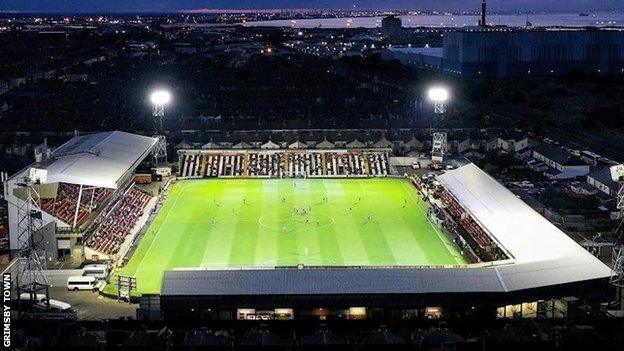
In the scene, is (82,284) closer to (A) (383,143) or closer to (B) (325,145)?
(B) (325,145)

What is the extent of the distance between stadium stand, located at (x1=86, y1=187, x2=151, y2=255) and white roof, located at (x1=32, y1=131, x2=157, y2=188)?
85cm

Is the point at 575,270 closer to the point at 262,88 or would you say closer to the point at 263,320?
the point at 263,320

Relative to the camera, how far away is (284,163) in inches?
934

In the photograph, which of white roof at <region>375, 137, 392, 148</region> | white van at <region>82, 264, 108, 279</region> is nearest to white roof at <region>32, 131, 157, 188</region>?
white van at <region>82, 264, 108, 279</region>

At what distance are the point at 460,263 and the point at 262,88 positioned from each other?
106 feet

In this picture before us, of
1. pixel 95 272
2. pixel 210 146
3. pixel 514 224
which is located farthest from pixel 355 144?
pixel 95 272

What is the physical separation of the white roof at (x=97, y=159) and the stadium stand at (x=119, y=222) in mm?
849

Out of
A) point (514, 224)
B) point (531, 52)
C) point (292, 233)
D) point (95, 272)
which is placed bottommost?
point (292, 233)

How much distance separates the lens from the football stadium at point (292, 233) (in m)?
11.4

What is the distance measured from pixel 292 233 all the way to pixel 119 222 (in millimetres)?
3974

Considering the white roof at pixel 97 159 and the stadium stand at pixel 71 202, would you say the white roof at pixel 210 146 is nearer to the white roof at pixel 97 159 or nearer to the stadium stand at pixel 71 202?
the white roof at pixel 97 159

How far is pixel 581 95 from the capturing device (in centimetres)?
Answer: 4272

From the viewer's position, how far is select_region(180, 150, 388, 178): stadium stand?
23359 mm

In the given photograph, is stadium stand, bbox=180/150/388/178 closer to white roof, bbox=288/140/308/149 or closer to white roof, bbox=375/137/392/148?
white roof, bbox=288/140/308/149
